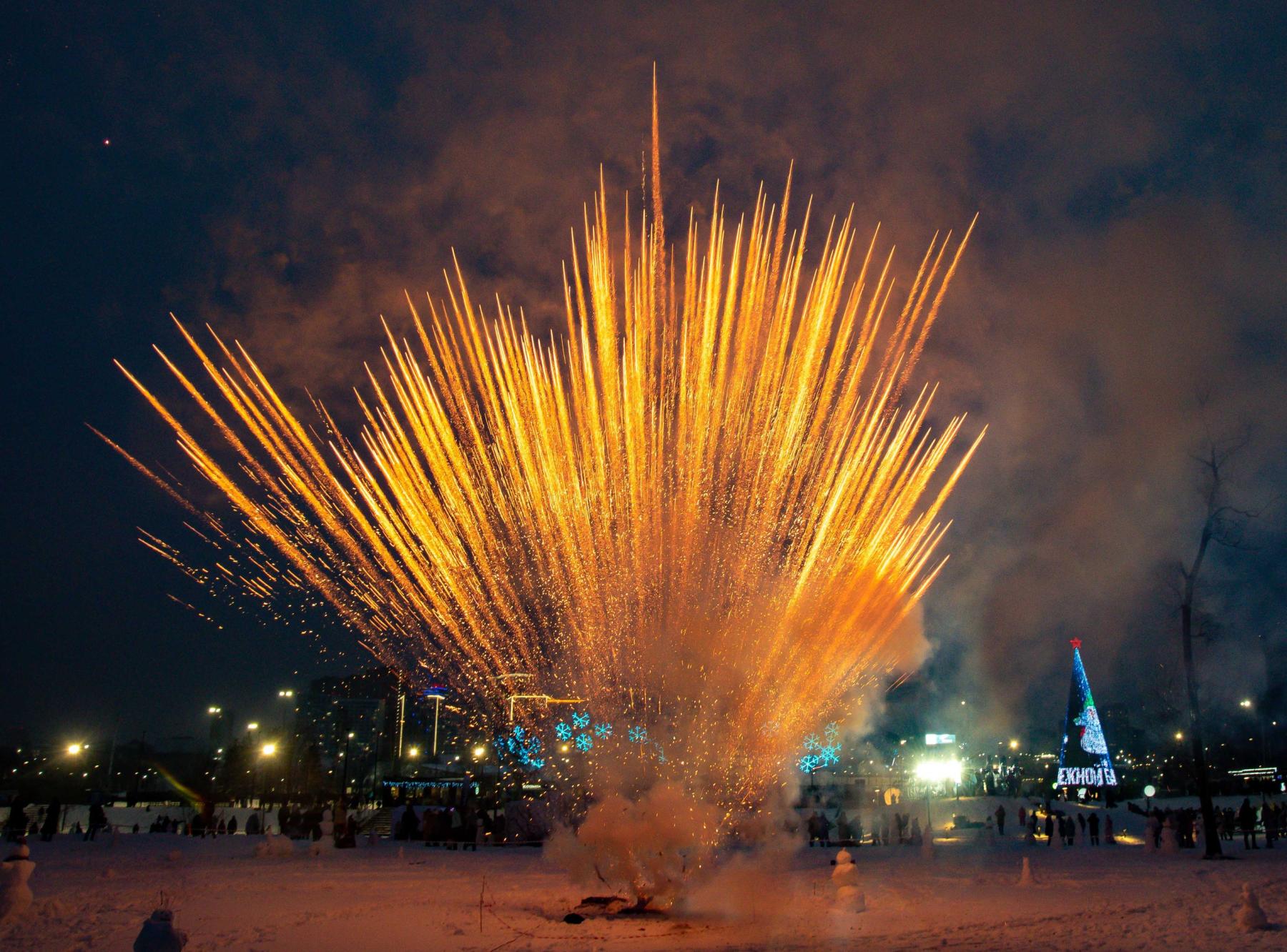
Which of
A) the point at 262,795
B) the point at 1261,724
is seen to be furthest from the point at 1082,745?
the point at 262,795

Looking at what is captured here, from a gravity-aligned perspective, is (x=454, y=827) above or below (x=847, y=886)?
below

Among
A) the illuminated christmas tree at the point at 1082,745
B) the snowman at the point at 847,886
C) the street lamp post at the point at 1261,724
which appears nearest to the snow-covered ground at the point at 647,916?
the snowman at the point at 847,886

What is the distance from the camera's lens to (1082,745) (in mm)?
40031

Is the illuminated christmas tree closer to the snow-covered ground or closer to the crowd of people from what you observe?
the snow-covered ground

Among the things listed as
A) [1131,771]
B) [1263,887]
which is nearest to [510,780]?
[1263,887]

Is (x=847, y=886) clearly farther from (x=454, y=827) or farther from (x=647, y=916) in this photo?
(x=454, y=827)

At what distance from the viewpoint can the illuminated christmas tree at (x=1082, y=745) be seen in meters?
39.4

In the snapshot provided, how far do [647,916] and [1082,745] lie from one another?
35.3 meters

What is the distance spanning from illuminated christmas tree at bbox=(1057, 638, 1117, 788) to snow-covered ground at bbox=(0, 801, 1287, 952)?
960 inches

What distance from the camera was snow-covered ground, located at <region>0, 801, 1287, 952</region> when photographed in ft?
29.6

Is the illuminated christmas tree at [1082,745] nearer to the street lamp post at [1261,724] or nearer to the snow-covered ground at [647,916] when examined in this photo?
the street lamp post at [1261,724]

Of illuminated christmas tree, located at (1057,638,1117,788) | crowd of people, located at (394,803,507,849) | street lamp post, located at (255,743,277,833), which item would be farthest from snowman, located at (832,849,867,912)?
illuminated christmas tree, located at (1057,638,1117,788)

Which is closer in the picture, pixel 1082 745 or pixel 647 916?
pixel 647 916

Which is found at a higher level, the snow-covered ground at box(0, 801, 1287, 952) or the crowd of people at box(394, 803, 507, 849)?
the snow-covered ground at box(0, 801, 1287, 952)
